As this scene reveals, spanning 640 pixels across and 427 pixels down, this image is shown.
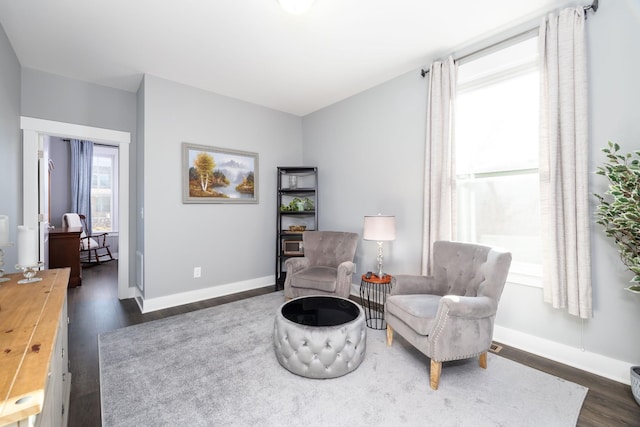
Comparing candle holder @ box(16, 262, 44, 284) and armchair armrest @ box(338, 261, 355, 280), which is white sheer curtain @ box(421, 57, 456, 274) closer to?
armchair armrest @ box(338, 261, 355, 280)

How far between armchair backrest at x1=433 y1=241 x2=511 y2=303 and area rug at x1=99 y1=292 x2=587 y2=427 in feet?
1.98

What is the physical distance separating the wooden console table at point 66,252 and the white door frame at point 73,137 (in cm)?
121

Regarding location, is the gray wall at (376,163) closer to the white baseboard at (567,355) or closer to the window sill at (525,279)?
the window sill at (525,279)

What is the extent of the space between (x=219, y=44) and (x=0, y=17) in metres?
1.71

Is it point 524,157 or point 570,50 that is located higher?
point 570,50

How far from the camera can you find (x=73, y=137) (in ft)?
10.9

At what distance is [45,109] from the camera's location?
10.3 feet

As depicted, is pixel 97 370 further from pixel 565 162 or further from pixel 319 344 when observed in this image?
pixel 565 162

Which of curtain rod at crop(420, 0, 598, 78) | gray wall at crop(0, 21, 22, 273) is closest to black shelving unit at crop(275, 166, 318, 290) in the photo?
curtain rod at crop(420, 0, 598, 78)

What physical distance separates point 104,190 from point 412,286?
7558 millimetres

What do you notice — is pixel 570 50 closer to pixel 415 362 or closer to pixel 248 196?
pixel 415 362

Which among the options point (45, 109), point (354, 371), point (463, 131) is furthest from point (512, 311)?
point (45, 109)

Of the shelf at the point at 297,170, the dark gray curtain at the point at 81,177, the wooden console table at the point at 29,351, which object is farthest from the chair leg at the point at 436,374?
the dark gray curtain at the point at 81,177

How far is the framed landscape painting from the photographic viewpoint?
11.6 ft
